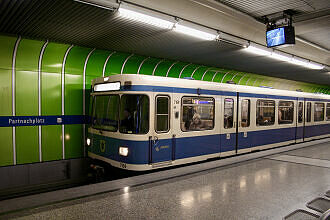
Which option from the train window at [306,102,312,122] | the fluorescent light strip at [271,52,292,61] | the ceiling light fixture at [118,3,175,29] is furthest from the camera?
the train window at [306,102,312,122]

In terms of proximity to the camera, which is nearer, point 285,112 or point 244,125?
point 244,125

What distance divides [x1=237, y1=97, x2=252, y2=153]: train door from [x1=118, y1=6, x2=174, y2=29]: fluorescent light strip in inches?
148

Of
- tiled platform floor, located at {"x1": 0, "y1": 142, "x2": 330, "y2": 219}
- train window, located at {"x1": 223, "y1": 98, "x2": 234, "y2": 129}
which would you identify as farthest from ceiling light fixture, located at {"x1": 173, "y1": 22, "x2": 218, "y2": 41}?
tiled platform floor, located at {"x1": 0, "y1": 142, "x2": 330, "y2": 219}

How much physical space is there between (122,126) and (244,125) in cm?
440

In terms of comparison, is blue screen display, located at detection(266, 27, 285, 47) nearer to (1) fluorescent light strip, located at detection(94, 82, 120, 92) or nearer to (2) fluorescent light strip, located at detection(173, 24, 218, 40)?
(2) fluorescent light strip, located at detection(173, 24, 218, 40)

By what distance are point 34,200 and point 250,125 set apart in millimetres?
6715

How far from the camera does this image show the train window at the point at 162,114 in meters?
5.66

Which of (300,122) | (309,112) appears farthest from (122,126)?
(309,112)

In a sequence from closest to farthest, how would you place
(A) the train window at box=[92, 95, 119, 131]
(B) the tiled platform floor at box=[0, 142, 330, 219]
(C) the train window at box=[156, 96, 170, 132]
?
(B) the tiled platform floor at box=[0, 142, 330, 219]
(C) the train window at box=[156, 96, 170, 132]
(A) the train window at box=[92, 95, 119, 131]

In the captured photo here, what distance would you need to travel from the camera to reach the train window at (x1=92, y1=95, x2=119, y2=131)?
577 cm

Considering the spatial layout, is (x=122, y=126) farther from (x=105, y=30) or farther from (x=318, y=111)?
(x=318, y=111)

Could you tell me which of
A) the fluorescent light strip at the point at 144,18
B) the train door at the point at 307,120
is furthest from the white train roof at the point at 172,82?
the train door at the point at 307,120

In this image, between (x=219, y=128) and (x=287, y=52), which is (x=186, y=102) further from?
(x=287, y=52)

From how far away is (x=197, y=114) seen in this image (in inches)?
259
